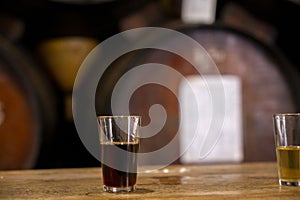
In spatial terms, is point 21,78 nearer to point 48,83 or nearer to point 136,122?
point 48,83

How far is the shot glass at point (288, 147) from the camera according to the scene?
0.93m

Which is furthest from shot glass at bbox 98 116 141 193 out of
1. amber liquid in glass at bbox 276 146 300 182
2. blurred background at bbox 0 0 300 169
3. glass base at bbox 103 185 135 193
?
blurred background at bbox 0 0 300 169

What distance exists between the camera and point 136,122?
0.90 m

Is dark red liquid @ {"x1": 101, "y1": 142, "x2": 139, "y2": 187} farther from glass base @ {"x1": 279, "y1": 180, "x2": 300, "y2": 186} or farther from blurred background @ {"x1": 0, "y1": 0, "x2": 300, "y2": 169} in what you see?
blurred background @ {"x1": 0, "y1": 0, "x2": 300, "y2": 169}

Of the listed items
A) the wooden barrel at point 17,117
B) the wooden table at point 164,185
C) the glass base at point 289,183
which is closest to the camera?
the wooden table at point 164,185

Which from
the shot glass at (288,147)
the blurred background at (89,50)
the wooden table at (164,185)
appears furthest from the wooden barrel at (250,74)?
the shot glass at (288,147)

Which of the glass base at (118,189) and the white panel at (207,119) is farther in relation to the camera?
the white panel at (207,119)

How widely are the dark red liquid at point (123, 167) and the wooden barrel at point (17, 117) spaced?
928mm

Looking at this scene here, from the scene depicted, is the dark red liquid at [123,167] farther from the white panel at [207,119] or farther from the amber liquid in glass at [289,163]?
the white panel at [207,119]

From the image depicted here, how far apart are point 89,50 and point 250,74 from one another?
665 mm

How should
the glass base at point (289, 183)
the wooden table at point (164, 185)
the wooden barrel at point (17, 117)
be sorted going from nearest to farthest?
the wooden table at point (164, 185), the glass base at point (289, 183), the wooden barrel at point (17, 117)

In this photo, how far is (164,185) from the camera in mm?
956

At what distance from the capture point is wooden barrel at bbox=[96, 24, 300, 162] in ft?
6.04

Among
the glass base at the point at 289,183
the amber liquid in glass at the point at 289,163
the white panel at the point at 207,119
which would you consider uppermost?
the white panel at the point at 207,119
